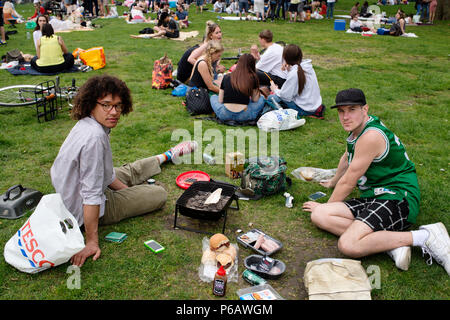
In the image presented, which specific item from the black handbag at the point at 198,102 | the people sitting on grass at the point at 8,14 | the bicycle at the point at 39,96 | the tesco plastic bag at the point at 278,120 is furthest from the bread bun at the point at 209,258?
the people sitting on grass at the point at 8,14

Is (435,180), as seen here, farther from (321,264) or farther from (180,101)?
(180,101)

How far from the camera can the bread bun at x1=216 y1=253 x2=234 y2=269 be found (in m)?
3.13

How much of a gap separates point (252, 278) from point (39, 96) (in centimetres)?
615

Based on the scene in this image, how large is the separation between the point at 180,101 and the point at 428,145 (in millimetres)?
4777

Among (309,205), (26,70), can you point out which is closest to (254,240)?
(309,205)

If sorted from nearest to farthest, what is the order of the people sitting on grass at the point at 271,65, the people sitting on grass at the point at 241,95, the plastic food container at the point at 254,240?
the plastic food container at the point at 254,240 → the people sitting on grass at the point at 241,95 → the people sitting on grass at the point at 271,65

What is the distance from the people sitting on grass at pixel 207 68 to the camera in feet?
23.1

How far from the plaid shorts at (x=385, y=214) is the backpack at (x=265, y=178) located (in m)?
1.12

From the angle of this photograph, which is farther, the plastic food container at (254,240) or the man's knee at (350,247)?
the plastic food container at (254,240)

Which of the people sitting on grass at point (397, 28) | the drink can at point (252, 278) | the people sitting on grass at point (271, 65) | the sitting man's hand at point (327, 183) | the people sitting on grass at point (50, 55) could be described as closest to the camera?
the drink can at point (252, 278)

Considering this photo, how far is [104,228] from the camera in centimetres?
377

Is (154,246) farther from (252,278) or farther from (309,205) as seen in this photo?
(309,205)

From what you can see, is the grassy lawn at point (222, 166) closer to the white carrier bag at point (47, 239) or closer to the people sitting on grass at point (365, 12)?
the white carrier bag at point (47, 239)
